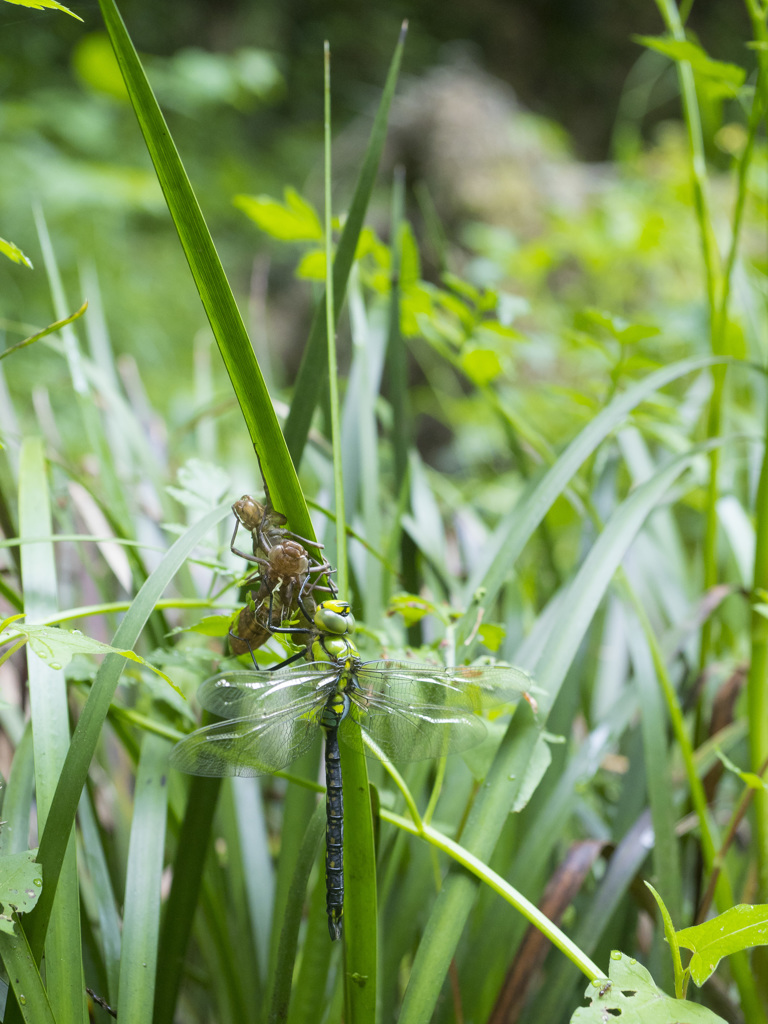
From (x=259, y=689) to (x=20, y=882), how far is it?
7.8 inches

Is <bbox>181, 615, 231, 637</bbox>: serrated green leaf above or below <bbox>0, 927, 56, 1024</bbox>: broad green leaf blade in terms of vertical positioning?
above

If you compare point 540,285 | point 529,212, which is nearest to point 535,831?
point 540,285

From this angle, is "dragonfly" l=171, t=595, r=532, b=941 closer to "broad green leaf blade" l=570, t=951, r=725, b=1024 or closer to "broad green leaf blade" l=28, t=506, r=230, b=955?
"broad green leaf blade" l=28, t=506, r=230, b=955

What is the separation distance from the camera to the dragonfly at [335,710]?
0.54 m

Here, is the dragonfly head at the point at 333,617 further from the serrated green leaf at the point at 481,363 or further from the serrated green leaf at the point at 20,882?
the serrated green leaf at the point at 481,363

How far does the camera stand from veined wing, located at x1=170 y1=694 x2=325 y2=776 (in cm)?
53

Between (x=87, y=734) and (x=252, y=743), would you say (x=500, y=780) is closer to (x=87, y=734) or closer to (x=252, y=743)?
(x=252, y=743)

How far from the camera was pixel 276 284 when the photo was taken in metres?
4.65

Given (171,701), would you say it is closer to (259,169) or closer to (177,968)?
(177,968)

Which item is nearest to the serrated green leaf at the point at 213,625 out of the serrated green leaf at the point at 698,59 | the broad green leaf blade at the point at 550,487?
the broad green leaf blade at the point at 550,487

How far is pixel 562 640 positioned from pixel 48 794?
0.44 metres

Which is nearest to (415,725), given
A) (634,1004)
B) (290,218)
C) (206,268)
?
(634,1004)

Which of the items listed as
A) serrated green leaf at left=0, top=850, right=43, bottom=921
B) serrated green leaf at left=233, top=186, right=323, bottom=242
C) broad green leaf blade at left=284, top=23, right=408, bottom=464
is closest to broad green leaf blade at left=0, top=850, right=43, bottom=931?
serrated green leaf at left=0, top=850, right=43, bottom=921

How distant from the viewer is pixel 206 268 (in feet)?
1.51
